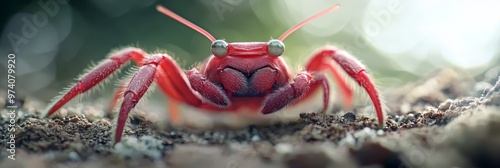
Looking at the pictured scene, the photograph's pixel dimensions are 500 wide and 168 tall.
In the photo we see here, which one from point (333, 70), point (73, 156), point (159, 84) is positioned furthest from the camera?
point (333, 70)

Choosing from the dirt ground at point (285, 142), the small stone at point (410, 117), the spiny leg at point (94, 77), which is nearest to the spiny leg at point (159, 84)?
the dirt ground at point (285, 142)

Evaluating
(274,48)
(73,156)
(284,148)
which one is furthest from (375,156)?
(274,48)

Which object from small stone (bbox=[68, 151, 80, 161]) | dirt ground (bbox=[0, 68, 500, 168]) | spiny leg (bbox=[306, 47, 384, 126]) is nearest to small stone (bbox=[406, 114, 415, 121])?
dirt ground (bbox=[0, 68, 500, 168])

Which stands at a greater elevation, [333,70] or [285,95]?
[333,70]

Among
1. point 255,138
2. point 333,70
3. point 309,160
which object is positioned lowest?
point 309,160

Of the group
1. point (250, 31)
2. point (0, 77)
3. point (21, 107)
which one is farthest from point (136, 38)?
point (21, 107)

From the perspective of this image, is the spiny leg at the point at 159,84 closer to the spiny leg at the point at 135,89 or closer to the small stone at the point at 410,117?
the spiny leg at the point at 135,89

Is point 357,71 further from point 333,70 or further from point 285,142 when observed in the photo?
point 285,142

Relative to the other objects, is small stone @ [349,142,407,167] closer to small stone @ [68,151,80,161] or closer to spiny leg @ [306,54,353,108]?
small stone @ [68,151,80,161]
